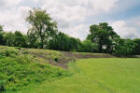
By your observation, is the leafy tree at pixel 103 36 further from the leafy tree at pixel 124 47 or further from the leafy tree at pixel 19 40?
the leafy tree at pixel 19 40

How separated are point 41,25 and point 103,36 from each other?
84.7 ft

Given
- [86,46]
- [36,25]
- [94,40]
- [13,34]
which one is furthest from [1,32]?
[94,40]

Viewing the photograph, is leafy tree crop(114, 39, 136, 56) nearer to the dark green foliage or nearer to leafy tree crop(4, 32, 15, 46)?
leafy tree crop(4, 32, 15, 46)

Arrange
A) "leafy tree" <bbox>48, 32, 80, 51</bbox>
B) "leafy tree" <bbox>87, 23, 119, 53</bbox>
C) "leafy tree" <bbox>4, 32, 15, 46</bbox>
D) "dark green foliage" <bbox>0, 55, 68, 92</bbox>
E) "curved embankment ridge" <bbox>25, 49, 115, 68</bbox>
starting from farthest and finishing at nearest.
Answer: "leafy tree" <bbox>87, 23, 119, 53</bbox>
"leafy tree" <bbox>48, 32, 80, 51</bbox>
"leafy tree" <bbox>4, 32, 15, 46</bbox>
"curved embankment ridge" <bbox>25, 49, 115, 68</bbox>
"dark green foliage" <bbox>0, 55, 68, 92</bbox>

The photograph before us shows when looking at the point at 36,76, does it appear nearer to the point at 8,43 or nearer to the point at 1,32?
the point at 8,43

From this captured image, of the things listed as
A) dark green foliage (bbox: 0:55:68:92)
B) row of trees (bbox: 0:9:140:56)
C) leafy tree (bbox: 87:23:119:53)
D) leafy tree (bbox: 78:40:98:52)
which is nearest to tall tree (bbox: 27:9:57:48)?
row of trees (bbox: 0:9:140:56)

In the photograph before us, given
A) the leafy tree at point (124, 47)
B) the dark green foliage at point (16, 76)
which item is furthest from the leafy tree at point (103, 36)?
the dark green foliage at point (16, 76)

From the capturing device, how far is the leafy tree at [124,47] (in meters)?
45.3

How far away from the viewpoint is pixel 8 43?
3212 centimetres

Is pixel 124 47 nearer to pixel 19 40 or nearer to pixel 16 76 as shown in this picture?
pixel 19 40

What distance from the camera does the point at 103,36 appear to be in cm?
4791

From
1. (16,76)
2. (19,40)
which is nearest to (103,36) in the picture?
(19,40)

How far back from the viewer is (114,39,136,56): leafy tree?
45344 mm

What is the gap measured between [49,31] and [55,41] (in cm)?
395
